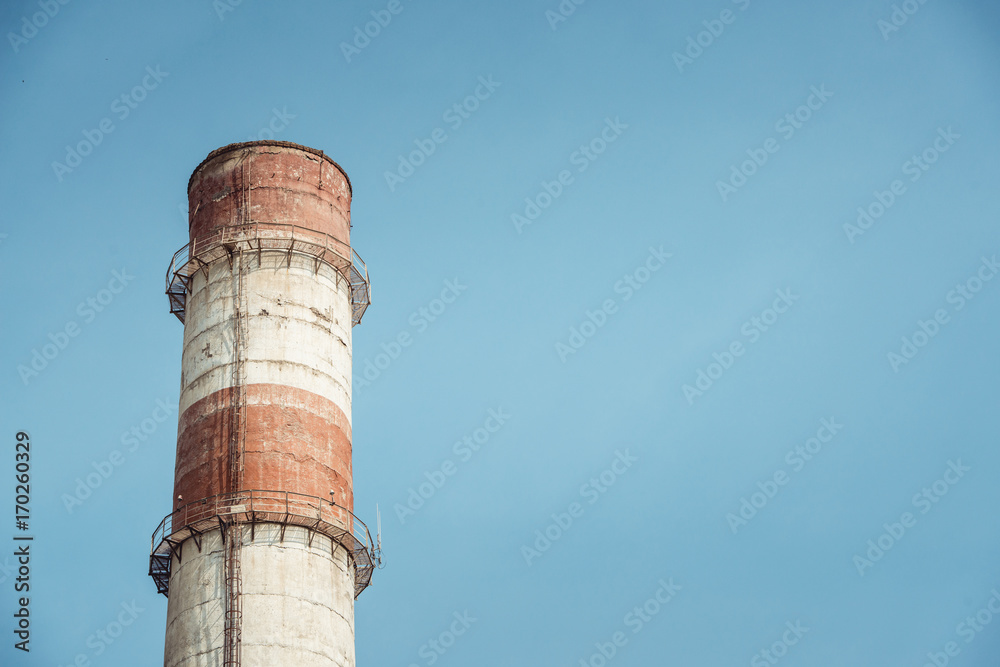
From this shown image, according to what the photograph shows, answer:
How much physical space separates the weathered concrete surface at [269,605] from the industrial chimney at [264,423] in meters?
0.04

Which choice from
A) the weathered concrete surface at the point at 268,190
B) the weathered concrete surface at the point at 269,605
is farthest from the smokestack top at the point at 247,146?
the weathered concrete surface at the point at 269,605

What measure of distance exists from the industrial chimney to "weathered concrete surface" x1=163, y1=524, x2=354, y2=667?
0.04 metres

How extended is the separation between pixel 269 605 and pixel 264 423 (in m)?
6.07

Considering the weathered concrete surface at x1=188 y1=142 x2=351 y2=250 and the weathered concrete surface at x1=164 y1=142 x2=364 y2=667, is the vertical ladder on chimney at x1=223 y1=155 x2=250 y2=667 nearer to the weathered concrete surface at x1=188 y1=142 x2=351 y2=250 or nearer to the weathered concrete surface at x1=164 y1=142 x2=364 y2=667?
the weathered concrete surface at x1=164 y1=142 x2=364 y2=667

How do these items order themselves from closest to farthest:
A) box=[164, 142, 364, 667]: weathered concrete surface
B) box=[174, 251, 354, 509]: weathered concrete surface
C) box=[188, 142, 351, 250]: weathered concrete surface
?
box=[164, 142, 364, 667]: weathered concrete surface, box=[174, 251, 354, 509]: weathered concrete surface, box=[188, 142, 351, 250]: weathered concrete surface

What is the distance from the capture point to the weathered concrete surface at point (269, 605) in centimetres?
3984

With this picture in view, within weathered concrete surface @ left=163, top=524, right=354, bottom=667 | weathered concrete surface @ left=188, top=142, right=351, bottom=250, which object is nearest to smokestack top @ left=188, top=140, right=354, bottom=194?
weathered concrete surface @ left=188, top=142, right=351, bottom=250

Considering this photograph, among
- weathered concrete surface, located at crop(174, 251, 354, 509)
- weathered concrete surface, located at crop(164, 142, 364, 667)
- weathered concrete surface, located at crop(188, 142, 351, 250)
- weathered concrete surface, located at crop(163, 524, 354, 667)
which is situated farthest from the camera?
weathered concrete surface, located at crop(188, 142, 351, 250)

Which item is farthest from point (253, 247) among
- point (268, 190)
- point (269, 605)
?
point (269, 605)

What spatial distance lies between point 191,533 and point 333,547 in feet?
15.1

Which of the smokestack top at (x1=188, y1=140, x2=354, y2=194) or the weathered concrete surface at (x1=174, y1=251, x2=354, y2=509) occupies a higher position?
the smokestack top at (x1=188, y1=140, x2=354, y2=194)

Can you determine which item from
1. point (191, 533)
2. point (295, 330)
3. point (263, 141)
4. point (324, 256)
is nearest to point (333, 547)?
point (191, 533)

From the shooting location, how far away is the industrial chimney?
40562mm

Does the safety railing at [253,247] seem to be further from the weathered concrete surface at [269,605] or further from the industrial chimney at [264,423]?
the weathered concrete surface at [269,605]
